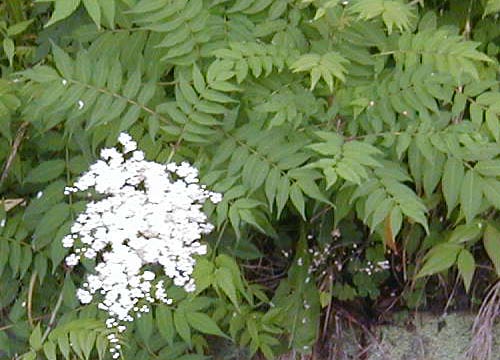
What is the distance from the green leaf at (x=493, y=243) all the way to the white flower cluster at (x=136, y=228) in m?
0.92

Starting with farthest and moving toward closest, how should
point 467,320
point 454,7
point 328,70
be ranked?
point 467,320 < point 454,7 < point 328,70

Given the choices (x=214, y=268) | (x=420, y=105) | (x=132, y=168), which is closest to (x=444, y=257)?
(x=420, y=105)

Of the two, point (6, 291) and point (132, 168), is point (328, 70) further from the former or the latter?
point (6, 291)

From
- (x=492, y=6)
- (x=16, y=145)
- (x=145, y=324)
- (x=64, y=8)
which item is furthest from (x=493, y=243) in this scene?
(x=16, y=145)

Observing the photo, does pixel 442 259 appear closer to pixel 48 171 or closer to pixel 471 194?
pixel 471 194

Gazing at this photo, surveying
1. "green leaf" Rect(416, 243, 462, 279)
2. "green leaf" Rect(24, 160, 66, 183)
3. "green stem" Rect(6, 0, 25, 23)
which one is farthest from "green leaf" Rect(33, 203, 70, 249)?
"green leaf" Rect(416, 243, 462, 279)

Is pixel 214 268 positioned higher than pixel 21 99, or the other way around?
pixel 21 99

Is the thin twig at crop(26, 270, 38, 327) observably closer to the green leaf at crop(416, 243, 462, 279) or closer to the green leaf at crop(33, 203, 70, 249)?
the green leaf at crop(33, 203, 70, 249)

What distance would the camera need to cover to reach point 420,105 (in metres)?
2.65

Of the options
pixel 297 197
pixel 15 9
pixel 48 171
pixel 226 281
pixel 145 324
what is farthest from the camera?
pixel 15 9

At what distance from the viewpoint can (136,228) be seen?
2.27m

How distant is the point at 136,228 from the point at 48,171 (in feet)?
2.62

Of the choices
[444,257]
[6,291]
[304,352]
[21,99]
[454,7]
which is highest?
[454,7]

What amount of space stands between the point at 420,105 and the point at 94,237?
0.95m
